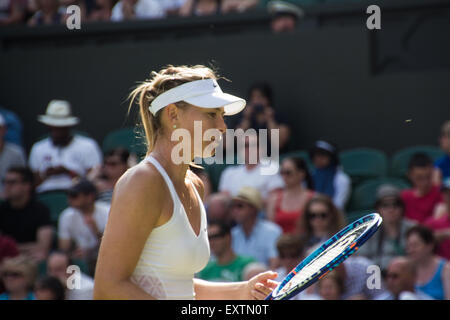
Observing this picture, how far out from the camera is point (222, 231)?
5395 mm

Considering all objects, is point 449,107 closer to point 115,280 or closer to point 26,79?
point 26,79

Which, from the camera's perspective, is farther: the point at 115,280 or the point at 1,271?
the point at 1,271

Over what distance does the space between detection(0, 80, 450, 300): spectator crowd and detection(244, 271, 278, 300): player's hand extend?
204 centimetres

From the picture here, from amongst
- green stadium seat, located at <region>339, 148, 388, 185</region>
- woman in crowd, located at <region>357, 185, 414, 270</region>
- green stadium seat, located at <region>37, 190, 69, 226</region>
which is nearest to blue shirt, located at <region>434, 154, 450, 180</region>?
green stadium seat, located at <region>339, 148, 388, 185</region>

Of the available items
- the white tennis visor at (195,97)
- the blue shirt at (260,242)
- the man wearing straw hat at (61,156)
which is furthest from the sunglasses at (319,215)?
the white tennis visor at (195,97)

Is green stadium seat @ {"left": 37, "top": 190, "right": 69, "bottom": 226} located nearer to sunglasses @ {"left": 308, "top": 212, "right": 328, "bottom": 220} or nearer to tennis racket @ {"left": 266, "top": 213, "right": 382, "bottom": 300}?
sunglasses @ {"left": 308, "top": 212, "right": 328, "bottom": 220}

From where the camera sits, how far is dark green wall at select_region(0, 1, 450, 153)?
686 centimetres

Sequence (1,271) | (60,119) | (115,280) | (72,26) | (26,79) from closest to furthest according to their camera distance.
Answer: (115,280), (1,271), (60,119), (72,26), (26,79)

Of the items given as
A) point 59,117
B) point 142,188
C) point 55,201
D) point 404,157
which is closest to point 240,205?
point 404,157

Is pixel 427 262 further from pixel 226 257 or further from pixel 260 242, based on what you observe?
pixel 226 257

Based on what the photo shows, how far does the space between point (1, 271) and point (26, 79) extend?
11.9 feet

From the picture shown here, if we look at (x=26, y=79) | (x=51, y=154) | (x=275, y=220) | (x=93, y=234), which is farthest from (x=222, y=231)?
(x=26, y=79)

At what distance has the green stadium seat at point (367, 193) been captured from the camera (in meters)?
6.13

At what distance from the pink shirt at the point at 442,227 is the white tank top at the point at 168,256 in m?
3.31
